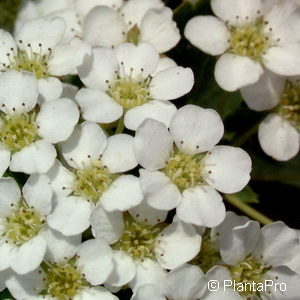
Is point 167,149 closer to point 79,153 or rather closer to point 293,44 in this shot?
point 79,153

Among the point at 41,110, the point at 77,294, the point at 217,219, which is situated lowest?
the point at 77,294

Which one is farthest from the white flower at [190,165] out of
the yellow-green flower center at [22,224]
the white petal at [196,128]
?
the yellow-green flower center at [22,224]

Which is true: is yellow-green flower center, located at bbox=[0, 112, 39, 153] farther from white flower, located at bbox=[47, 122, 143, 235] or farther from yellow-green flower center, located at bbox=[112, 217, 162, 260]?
yellow-green flower center, located at bbox=[112, 217, 162, 260]

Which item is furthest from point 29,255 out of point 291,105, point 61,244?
point 291,105

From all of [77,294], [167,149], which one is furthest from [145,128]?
[77,294]

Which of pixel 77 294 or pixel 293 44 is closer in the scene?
pixel 77 294

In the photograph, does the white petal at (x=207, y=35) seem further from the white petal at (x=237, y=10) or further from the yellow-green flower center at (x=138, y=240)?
the yellow-green flower center at (x=138, y=240)
